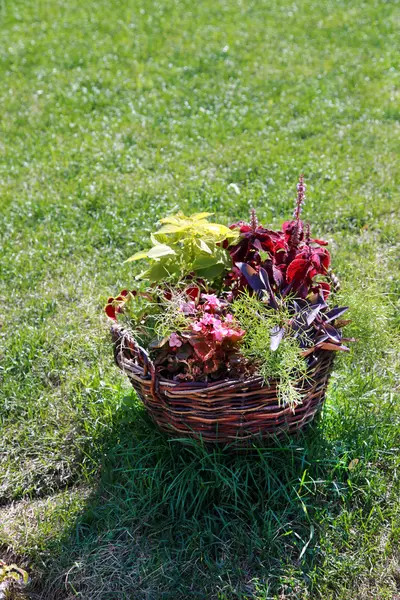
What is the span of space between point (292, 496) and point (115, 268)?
192cm

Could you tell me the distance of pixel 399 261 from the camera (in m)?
3.86

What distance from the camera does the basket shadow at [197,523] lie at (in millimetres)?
2420

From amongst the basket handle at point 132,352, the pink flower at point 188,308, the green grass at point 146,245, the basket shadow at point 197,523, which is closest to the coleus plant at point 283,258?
the pink flower at point 188,308

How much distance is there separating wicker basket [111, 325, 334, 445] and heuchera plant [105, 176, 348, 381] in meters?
0.07

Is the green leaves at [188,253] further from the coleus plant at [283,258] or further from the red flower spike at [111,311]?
the red flower spike at [111,311]

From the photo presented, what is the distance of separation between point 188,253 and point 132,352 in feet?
1.61

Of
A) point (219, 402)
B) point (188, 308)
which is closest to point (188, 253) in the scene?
point (188, 308)

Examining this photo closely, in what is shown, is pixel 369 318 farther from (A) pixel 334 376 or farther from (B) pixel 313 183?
(B) pixel 313 183

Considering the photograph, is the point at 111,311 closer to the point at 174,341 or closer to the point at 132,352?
the point at 132,352

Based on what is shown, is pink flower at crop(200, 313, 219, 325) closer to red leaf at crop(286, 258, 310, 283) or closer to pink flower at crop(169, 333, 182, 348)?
pink flower at crop(169, 333, 182, 348)

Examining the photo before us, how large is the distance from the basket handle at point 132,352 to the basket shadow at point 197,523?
0.37 meters

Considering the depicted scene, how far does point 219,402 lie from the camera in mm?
2420

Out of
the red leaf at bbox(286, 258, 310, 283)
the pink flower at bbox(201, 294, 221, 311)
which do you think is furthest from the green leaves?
the red leaf at bbox(286, 258, 310, 283)

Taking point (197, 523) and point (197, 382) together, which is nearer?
point (197, 382)
